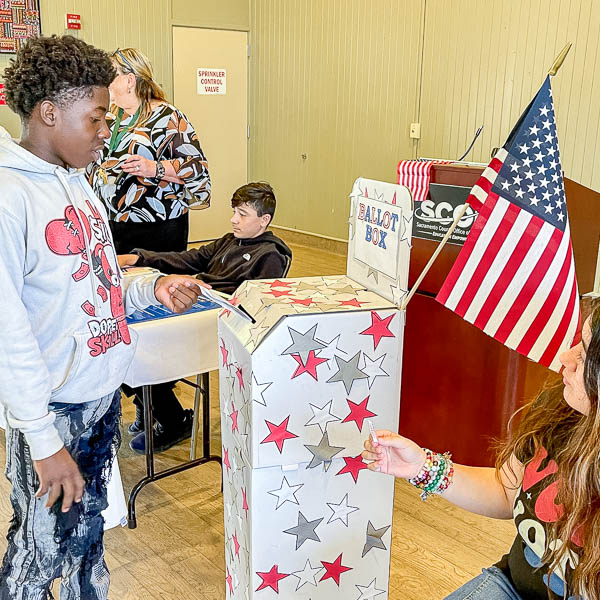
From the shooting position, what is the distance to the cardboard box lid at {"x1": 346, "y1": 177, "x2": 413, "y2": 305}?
1.57 metres

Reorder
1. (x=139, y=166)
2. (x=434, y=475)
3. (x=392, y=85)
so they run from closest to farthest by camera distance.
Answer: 1. (x=434, y=475)
2. (x=139, y=166)
3. (x=392, y=85)

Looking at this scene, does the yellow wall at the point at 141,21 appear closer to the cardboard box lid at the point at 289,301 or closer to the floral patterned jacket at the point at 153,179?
the floral patterned jacket at the point at 153,179

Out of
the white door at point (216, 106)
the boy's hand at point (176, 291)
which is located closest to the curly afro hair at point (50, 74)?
the boy's hand at point (176, 291)

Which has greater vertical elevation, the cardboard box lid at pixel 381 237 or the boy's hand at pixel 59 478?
the cardboard box lid at pixel 381 237

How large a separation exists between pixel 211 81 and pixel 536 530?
6772 millimetres

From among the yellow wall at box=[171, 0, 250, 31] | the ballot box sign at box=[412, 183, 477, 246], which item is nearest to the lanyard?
the ballot box sign at box=[412, 183, 477, 246]

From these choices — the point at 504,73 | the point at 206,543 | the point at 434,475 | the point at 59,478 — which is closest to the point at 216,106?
the point at 504,73

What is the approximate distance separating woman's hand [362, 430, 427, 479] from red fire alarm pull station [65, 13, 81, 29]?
19.7ft

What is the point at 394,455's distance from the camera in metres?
1.36

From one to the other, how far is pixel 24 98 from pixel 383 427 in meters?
1.05

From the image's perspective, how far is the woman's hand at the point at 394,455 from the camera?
1.33 metres

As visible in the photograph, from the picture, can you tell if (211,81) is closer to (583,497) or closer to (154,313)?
(154,313)

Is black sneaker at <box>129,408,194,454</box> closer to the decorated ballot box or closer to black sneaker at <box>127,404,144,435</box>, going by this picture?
black sneaker at <box>127,404,144,435</box>

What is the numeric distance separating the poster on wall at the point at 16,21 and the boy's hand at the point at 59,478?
5.50 meters
